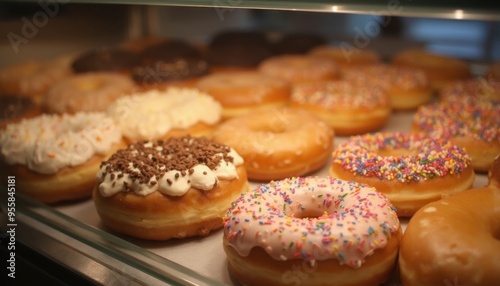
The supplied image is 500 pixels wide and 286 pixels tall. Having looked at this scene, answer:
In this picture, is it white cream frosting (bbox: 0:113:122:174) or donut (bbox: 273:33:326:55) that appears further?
donut (bbox: 273:33:326:55)

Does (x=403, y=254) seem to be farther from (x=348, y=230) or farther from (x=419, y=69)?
(x=419, y=69)

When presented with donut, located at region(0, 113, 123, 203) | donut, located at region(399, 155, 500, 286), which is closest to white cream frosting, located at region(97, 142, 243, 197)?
donut, located at region(0, 113, 123, 203)

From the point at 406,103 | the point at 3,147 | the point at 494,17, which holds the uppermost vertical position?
the point at 494,17

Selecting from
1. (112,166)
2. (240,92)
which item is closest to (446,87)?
(240,92)

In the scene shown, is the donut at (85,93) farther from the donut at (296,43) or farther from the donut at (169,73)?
the donut at (296,43)

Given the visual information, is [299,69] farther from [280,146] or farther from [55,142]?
[55,142]

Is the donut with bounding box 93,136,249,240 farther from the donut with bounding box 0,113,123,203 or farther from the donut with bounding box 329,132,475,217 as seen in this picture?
Answer: the donut with bounding box 329,132,475,217

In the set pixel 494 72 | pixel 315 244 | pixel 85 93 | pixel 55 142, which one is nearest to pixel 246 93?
pixel 85 93
